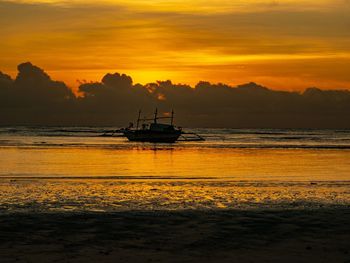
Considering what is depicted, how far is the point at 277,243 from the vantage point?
13.4 meters

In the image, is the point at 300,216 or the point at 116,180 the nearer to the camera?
the point at 300,216

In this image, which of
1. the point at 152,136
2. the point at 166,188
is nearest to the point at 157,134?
the point at 152,136

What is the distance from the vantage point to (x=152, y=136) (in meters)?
110

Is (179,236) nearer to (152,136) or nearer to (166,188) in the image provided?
(166,188)

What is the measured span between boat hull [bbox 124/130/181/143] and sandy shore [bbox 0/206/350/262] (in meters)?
88.8

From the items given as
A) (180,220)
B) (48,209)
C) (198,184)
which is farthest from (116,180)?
(180,220)

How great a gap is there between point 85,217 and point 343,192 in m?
13.0

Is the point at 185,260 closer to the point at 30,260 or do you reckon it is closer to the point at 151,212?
the point at 30,260

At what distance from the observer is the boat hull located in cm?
10710

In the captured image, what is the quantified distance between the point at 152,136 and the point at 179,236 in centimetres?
9607

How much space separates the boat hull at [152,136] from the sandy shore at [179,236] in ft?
291

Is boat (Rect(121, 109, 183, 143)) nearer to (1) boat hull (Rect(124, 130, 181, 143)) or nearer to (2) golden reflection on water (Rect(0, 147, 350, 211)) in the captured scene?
(1) boat hull (Rect(124, 130, 181, 143))

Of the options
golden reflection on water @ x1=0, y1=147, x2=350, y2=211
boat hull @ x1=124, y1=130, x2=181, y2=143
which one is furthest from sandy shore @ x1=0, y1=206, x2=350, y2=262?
boat hull @ x1=124, y1=130, x2=181, y2=143

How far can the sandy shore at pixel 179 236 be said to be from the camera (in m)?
11.9
